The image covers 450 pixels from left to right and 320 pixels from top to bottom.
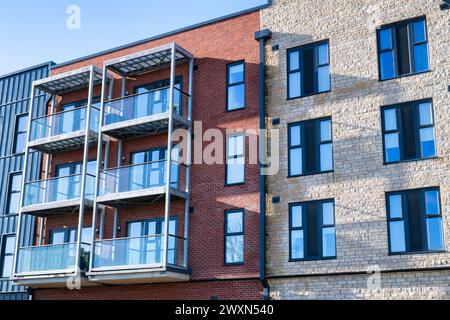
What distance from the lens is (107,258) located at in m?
23.0

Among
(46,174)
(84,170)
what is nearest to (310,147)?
(84,170)

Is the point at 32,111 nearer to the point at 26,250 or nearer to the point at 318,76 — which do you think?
the point at 26,250

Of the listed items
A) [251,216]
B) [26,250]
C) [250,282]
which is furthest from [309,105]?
[26,250]

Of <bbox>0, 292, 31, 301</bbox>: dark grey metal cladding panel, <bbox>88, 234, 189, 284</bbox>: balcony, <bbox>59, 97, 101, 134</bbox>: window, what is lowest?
<bbox>0, 292, 31, 301</bbox>: dark grey metal cladding panel

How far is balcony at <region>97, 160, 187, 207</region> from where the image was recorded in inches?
908

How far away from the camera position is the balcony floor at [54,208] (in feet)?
81.5

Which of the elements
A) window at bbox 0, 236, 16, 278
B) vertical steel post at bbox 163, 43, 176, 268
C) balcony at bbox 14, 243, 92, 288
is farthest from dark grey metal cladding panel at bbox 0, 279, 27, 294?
→ vertical steel post at bbox 163, 43, 176, 268

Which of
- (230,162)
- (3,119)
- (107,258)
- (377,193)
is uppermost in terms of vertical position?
(3,119)

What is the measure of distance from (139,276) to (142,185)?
339 cm

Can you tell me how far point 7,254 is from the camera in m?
28.2

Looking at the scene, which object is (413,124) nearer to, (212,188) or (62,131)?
(212,188)

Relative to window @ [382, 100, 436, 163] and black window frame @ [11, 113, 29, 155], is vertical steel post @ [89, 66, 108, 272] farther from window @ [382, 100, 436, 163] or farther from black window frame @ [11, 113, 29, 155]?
window @ [382, 100, 436, 163]

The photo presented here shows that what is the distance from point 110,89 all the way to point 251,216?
28.8 feet

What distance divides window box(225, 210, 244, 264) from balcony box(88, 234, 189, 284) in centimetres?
165
